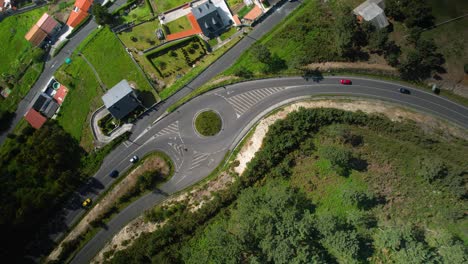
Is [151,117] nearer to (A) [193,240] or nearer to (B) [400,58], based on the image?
(A) [193,240]

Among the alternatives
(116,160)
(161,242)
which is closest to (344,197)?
(161,242)

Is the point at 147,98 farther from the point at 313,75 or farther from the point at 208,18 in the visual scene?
the point at 313,75

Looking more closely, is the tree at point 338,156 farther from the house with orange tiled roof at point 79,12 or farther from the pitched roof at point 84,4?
the pitched roof at point 84,4

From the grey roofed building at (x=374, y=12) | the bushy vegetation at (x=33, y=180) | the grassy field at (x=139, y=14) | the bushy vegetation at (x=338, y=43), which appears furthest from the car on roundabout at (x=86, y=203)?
the grey roofed building at (x=374, y=12)

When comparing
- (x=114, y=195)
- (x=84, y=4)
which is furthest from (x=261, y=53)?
(x=84, y=4)

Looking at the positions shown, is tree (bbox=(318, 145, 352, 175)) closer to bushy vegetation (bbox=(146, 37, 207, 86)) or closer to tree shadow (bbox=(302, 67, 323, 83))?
tree shadow (bbox=(302, 67, 323, 83))
